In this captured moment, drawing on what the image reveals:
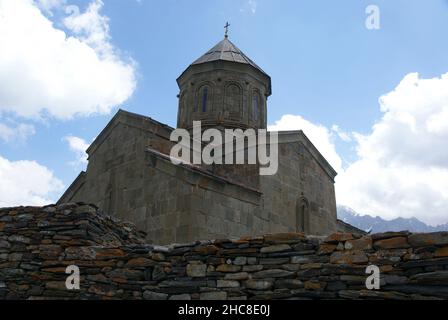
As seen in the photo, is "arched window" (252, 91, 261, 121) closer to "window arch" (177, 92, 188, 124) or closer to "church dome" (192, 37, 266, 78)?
"church dome" (192, 37, 266, 78)

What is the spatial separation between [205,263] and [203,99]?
945 cm

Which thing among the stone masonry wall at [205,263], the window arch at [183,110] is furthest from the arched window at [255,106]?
the stone masonry wall at [205,263]

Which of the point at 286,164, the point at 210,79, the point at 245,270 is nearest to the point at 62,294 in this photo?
the point at 245,270

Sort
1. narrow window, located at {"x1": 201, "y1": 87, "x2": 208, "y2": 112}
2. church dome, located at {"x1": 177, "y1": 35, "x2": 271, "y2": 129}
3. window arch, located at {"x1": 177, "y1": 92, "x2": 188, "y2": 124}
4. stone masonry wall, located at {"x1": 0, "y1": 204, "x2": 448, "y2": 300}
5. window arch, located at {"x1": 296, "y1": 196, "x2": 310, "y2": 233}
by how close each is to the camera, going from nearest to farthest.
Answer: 1. stone masonry wall, located at {"x1": 0, "y1": 204, "x2": 448, "y2": 300}
2. window arch, located at {"x1": 296, "y1": 196, "x2": 310, "y2": 233}
3. church dome, located at {"x1": 177, "y1": 35, "x2": 271, "y2": 129}
4. narrow window, located at {"x1": 201, "y1": 87, "x2": 208, "y2": 112}
5. window arch, located at {"x1": 177, "y1": 92, "x2": 188, "y2": 124}

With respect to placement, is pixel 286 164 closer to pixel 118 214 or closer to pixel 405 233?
pixel 118 214

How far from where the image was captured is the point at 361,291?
12.3 feet

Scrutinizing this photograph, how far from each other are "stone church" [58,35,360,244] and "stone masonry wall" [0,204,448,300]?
8.73 ft

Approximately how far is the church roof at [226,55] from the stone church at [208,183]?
1.62 ft

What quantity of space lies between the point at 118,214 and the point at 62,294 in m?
4.40

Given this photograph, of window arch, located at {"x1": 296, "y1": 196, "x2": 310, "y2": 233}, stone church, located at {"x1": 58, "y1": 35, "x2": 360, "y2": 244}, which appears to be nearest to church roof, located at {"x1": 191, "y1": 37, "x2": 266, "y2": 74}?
stone church, located at {"x1": 58, "y1": 35, "x2": 360, "y2": 244}

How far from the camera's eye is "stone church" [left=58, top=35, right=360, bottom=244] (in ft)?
26.8

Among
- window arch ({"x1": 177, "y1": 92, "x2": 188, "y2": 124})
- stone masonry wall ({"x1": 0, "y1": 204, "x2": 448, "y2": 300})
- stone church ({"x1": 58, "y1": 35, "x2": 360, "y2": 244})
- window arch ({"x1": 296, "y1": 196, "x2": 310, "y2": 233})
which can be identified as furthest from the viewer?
window arch ({"x1": 177, "y1": 92, "x2": 188, "y2": 124})

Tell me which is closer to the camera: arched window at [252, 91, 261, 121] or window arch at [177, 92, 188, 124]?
arched window at [252, 91, 261, 121]

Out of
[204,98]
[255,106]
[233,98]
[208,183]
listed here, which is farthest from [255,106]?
[208,183]
